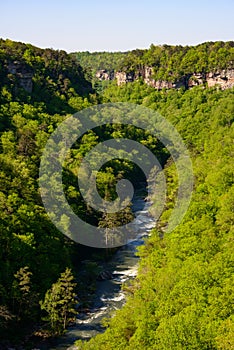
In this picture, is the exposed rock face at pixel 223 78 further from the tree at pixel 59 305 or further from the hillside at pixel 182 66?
the tree at pixel 59 305

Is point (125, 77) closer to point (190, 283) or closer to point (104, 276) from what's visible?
point (104, 276)

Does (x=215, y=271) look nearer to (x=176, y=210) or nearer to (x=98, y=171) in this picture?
(x=176, y=210)

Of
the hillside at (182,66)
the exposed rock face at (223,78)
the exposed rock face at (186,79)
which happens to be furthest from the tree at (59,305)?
the hillside at (182,66)

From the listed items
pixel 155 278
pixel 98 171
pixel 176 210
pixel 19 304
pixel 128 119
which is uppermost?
pixel 128 119

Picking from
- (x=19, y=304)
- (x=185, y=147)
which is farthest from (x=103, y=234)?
→ (x=185, y=147)

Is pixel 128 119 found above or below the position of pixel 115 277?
above

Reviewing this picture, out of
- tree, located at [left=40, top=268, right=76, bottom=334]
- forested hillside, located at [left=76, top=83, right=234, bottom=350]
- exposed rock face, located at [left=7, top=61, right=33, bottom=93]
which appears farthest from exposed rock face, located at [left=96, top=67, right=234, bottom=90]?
tree, located at [left=40, top=268, right=76, bottom=334]
